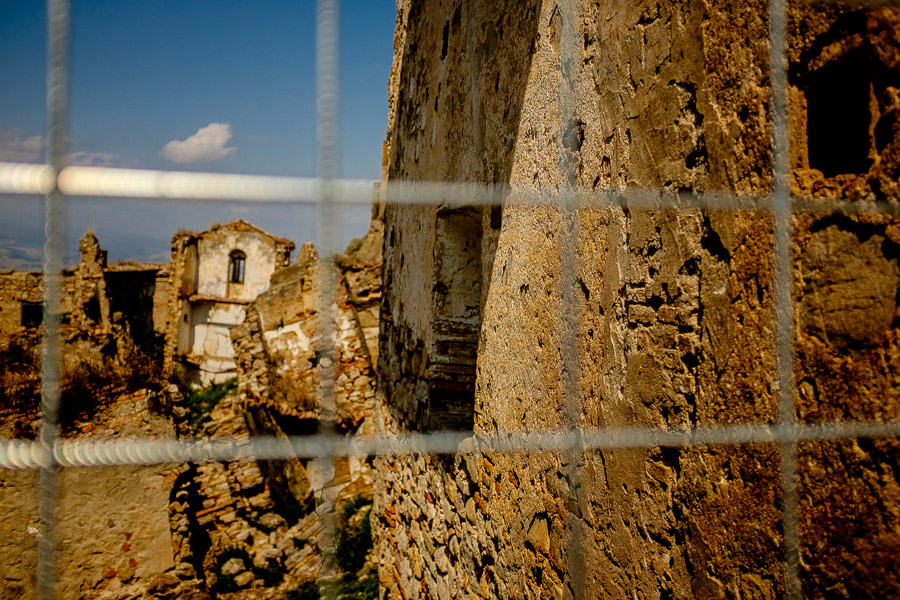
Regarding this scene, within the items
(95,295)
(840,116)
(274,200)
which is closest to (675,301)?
(840,116)

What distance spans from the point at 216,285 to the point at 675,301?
19.2 metres

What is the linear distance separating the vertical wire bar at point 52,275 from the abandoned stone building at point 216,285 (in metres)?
17.7

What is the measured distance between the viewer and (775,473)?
40.4 inches

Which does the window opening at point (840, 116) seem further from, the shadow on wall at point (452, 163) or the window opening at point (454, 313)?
the window opening at point (454, 313)

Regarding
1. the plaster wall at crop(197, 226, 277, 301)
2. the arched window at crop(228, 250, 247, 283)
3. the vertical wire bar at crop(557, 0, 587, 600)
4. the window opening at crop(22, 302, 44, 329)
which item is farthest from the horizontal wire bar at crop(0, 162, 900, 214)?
the arched window at crop(228, 250, 247, 283)

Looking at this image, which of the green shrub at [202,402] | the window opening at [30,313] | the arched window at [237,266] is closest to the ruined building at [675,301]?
the green shrub at [202,402]

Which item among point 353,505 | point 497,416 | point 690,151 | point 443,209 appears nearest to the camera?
point 690,151

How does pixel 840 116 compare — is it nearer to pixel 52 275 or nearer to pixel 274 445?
pixel 274 445

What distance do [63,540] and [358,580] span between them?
244 centimetres

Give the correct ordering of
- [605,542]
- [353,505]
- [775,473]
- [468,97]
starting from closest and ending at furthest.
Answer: [775,473], [605,542], [468,97], [353,505]

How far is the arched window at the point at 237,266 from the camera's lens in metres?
19.1

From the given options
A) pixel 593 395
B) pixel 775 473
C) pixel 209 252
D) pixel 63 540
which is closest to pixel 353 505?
pixel 63 540

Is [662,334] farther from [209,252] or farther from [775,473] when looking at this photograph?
[209,252]

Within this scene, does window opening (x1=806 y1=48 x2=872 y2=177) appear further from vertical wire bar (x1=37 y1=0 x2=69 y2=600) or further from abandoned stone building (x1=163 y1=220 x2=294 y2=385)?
abandoned stone building (x1=163 y1=220 x2=294 y2=385)
